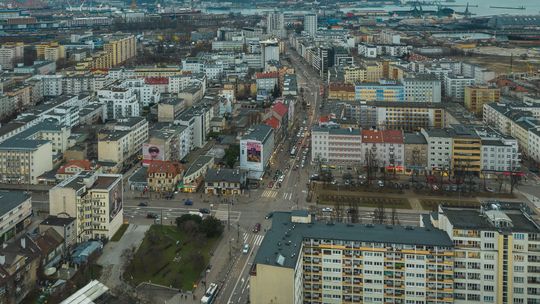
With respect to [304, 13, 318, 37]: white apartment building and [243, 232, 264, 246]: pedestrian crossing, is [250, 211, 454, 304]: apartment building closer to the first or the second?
[243, 232, 264, 246]: pedestrian crossing

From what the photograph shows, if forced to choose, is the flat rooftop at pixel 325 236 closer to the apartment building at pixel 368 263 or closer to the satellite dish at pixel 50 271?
the apartment building at pixel 368 263

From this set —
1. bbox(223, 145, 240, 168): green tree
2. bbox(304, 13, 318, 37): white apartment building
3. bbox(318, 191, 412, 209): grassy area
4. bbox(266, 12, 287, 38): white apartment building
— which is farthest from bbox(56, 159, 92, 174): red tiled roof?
bbox(266, 12, 287, 38): white apartment building

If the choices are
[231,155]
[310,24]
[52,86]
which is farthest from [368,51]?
[231,155]

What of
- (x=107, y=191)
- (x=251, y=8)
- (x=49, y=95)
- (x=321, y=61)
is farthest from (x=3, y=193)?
(x=251, y=8)

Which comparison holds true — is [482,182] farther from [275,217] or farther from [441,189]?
[275,217]

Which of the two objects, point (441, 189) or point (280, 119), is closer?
point (441, 189)

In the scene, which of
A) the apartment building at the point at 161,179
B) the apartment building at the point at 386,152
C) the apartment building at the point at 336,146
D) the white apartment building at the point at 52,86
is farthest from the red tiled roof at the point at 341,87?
the apartment building at the point at 161,179
